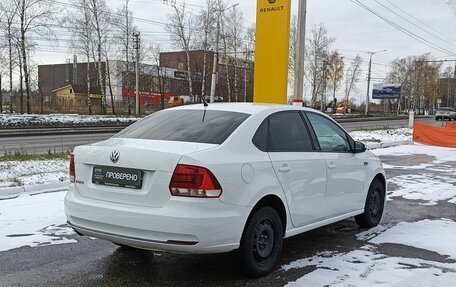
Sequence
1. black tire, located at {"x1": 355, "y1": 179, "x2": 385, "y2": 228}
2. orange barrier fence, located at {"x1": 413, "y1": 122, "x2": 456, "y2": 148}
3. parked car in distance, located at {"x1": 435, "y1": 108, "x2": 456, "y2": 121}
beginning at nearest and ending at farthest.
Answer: black tire, located at {"x1": 355, "y1": 179, "x2": 385, "y2": 228}, orange barrier fence, located at {"x1": 413, "y1": 122, "x2": 456, "y2": 148}, parked car in distance, located at {"x1": 435, "y1": 108, "x2": 456, "y2": 121}

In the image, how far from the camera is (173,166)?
4078 millimetres

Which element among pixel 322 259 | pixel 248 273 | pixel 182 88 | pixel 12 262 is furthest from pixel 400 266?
pixel 182 88

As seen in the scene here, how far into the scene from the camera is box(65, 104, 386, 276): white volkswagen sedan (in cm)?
406

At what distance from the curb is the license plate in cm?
422

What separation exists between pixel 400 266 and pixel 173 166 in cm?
267

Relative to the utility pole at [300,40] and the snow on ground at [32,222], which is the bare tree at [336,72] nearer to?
the utility pole at [300,40]

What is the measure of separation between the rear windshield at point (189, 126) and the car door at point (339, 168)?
126cm

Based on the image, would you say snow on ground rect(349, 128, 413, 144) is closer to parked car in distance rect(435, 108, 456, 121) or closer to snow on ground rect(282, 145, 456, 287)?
snow on ground rect(282, 145, 456, 287)

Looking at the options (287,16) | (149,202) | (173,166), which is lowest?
(149,202)

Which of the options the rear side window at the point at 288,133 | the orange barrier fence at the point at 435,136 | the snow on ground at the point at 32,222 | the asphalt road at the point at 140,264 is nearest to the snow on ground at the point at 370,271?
the asphalt road at the point at 140,264

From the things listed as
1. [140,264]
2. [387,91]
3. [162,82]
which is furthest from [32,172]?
[387,91]

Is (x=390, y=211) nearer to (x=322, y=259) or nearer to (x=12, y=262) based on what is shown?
(x=322, y=259)

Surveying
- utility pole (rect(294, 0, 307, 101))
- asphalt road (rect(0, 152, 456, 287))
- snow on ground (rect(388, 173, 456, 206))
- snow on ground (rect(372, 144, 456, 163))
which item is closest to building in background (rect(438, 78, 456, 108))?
snow on ground (rect(372, 144, 456, 163))

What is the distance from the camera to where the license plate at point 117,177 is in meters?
4.23
